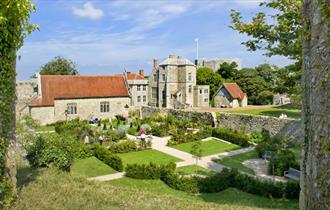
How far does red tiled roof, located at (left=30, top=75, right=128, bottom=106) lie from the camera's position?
36562 mm

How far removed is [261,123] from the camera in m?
27.4

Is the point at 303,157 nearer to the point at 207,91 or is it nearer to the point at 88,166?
the point at 88,166

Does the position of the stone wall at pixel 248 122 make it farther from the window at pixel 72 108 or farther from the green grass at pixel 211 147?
the window at pixel 72 108

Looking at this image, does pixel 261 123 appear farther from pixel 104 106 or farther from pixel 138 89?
pixel 138 89

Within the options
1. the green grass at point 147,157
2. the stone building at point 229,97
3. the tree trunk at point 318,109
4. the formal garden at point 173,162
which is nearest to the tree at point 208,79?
the stone building at point 229,97

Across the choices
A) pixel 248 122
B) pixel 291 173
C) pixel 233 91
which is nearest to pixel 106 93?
pixel 248 122

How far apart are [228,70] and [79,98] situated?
36.4 meters

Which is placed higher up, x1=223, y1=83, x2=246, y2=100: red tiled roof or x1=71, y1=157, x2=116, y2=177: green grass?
x1=223, y1=83, x2=246, y2=100: red tiled roof

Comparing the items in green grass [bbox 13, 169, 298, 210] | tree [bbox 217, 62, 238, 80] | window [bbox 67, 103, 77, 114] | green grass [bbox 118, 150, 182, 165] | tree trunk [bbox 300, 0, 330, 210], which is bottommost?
green grass [bbox 118, 150, 182, 165]

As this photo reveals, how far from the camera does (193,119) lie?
3359cm

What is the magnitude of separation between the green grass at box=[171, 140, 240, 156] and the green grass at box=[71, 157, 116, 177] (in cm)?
682

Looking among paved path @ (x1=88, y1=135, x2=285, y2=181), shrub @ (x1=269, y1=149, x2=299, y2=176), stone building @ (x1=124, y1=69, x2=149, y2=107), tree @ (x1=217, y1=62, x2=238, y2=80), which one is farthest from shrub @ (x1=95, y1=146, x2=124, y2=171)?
tree @ (x1=217, y1=62, x2=238, y2=80)

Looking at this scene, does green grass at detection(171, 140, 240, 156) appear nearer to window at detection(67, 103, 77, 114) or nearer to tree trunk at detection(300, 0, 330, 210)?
window at detection(67, 103, 77, 114)

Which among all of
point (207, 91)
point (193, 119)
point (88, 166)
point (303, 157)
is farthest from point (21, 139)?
point (207, 91)
